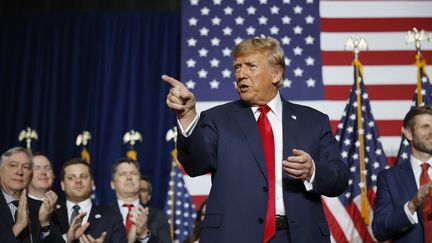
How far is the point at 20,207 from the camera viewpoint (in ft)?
11.6

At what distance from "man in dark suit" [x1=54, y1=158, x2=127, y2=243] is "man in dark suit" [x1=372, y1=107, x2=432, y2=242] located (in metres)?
1.78

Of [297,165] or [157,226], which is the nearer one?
[297,165]

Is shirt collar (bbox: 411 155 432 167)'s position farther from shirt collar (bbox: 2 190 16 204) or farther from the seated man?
the seated man

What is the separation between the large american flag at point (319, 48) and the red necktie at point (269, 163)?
2.70 metres

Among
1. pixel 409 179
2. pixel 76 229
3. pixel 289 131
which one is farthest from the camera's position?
pixel 76 229

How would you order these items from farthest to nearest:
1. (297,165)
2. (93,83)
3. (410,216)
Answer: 1. (93,83)
2. (410,216)
3. (297,165)

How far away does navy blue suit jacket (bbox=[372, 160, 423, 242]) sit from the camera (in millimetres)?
3715

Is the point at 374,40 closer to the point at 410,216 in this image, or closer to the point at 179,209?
the point at 410,216

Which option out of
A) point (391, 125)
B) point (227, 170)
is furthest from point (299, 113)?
point (391, 125)

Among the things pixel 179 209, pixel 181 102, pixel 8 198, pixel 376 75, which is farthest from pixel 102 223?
pixel 376 75

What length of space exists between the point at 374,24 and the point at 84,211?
9.85 feet

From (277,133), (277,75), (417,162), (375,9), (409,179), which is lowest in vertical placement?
(409,179)

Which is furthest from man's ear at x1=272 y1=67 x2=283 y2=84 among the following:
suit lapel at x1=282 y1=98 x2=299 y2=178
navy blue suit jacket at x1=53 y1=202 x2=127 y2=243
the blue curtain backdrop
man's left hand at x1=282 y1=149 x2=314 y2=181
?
the blue curtain backdrop

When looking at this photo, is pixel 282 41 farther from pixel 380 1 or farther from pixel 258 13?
pixel 380 1
